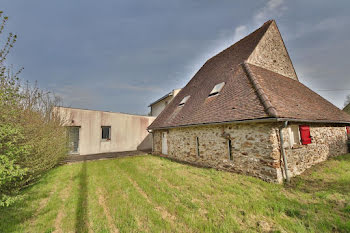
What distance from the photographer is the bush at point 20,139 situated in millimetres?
2761

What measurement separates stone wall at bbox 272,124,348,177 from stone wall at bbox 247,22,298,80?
4.77m

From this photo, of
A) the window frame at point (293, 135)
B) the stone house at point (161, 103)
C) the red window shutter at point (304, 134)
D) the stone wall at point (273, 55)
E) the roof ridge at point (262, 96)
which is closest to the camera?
the roof ridge at point (262, 96)

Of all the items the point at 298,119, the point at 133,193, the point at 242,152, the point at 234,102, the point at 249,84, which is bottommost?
the point at 133,193

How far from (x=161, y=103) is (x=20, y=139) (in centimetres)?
1487

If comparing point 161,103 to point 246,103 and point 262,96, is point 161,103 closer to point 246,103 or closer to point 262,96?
point 246,103

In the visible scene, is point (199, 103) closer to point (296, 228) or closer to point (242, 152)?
point (242, 152)

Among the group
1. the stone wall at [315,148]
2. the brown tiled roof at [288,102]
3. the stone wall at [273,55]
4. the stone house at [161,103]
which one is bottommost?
the stone wall at [315,148]

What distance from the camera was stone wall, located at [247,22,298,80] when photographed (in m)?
9.10

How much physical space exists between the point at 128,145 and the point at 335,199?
14.3 m

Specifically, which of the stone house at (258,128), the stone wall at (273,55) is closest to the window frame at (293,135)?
the stone house at (258,128)

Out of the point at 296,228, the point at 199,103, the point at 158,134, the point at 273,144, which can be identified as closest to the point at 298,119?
the point at 273,144

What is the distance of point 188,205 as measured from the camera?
140 inches

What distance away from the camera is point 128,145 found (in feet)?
47.8

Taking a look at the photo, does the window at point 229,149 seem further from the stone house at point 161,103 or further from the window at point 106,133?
the window at point 106,133
